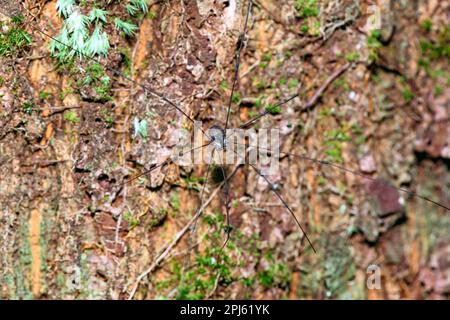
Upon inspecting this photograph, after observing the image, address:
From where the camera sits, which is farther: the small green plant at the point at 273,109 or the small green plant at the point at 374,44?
the small green plant at the point at 374,44

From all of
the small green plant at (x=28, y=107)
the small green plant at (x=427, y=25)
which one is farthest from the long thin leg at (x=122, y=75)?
the small green plant at (x=427, y=25)

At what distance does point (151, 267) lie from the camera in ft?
5.87

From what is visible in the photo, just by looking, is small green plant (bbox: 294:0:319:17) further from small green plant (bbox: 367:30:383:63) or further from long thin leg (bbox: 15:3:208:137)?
long thin leg (bbox: 15:3:208:137)

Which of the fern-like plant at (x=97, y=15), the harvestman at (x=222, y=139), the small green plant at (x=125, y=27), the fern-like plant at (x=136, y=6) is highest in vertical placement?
the fern-like plant at (x=136, y=6)

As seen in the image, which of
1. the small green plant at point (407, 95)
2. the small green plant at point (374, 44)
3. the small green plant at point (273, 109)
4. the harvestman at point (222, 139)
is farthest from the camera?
the small green plant at point (407, 95)

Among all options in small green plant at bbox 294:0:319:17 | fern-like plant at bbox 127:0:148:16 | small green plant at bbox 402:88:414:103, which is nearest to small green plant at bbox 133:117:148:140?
fern-like plant at bbox 127:0:148:16

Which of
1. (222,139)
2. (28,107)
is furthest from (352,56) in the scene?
(28,107)

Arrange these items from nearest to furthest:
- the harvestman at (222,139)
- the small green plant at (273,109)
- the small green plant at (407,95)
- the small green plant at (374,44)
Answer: the harvestman at (222,139) < the small green plant at (273,109) < the small green plant at (374,44) < the small green plant at (407,95)

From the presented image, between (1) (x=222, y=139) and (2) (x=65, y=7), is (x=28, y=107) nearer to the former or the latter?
(2) (x=65, y=7)

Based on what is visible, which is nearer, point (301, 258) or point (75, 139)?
point (75, 139)

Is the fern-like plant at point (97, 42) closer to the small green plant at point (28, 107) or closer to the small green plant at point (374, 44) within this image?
the small green plant at point (28, 107)
